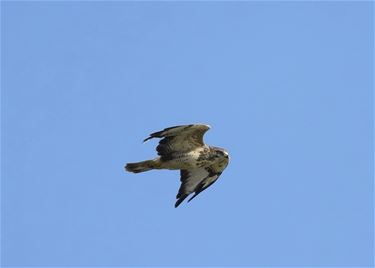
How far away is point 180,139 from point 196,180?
5.08 ft

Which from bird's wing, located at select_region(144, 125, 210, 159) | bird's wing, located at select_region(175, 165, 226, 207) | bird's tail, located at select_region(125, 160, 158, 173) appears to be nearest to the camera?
Answer: bird's wing, located at select_region(144, 125, 210, 159)

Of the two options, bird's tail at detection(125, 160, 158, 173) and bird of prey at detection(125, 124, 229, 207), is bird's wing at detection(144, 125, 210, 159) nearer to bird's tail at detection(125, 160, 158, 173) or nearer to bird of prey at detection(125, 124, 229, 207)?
bird of prey at detection(125, 124, 229, 207)

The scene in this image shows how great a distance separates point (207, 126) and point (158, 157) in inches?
47.0

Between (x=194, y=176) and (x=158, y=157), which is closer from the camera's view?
(x=158, y=157)

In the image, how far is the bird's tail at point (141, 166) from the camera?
675 inches

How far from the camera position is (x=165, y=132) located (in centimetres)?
1683

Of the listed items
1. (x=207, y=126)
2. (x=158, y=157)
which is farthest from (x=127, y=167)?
(x=207, y=126)

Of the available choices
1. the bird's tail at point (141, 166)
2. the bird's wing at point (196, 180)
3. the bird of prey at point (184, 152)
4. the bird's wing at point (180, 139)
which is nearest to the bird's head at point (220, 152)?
the bird of prey at point (184, 152)

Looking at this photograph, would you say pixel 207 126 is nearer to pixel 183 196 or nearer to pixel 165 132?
pixel 165 132

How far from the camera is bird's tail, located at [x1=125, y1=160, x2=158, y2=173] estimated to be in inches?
675

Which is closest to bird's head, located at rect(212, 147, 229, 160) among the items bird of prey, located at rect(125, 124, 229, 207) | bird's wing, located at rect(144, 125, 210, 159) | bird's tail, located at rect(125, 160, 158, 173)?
bird of prey, located at rect(125, 124, 229, 207)

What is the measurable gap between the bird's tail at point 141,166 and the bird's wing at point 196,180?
1348 mm

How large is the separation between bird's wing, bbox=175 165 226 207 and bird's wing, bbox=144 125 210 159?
3.48 ft

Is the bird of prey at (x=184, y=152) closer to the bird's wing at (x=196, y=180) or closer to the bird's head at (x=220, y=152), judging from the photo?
the bird's head at (x=220, y=152)
